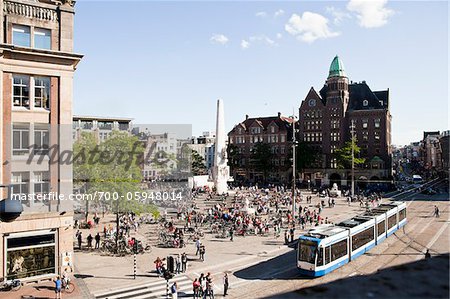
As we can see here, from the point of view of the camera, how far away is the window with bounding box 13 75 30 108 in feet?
74.8

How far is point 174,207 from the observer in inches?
2071

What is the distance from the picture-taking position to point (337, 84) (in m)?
89.3

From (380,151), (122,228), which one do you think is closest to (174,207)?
(122,228)

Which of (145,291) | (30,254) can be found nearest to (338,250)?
(145,291)

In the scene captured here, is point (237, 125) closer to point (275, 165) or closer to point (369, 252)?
point (275, 165)

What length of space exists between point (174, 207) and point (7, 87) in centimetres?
3317

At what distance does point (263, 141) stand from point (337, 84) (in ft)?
84.4

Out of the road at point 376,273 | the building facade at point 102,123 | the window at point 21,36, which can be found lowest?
the road at point 376,273

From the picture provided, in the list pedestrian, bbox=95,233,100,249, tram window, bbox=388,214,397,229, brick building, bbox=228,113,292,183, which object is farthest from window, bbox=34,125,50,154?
brick building, bbox=228,113,292,183

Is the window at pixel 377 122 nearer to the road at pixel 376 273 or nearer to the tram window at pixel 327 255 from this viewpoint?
the road at pixel 376 273

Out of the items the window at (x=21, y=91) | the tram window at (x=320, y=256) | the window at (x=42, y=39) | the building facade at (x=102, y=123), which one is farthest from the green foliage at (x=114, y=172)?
the building facade at (x=102, y=123)

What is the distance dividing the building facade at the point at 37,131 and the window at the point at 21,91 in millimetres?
55

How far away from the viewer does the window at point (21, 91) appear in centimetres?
2280

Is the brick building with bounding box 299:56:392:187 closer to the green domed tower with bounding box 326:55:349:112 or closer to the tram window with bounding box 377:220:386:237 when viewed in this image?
the green domed tower with bounding box 326:55:349:112
